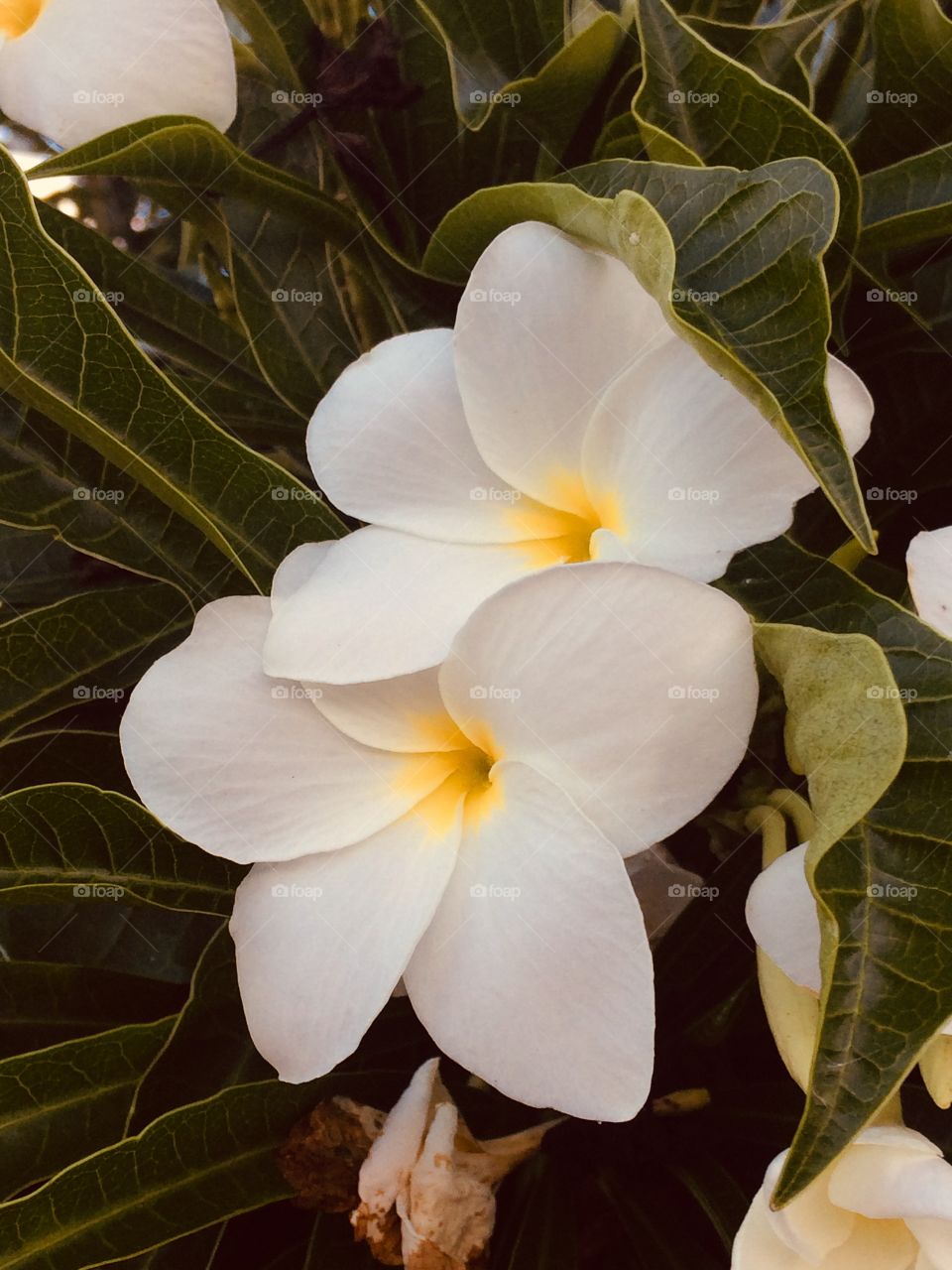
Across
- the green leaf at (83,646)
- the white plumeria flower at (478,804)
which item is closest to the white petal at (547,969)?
the white plumeria flower at (478,804)

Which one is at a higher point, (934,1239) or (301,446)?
(301,446)

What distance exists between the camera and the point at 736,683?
0.28m

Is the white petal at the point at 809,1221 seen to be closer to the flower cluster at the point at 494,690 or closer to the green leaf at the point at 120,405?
the flower cluster at the point at 494,690

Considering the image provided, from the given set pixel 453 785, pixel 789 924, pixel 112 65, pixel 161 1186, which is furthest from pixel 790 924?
pixel 112 65

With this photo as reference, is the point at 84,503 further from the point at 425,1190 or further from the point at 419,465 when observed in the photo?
the point at 425,1190

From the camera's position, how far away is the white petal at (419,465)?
13.9 inches

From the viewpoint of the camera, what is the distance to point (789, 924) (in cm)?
29

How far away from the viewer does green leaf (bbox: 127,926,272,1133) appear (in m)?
0.42

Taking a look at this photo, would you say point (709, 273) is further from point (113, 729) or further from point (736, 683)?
point (113, 729)

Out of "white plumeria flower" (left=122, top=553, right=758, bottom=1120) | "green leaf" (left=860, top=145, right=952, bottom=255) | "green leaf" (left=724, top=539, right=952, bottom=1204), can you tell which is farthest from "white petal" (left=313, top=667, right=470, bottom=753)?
"green leaf" (left=860, top=145, right=952, bottom=255)

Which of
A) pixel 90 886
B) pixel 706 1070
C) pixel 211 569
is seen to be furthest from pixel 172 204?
pixel 706 1070

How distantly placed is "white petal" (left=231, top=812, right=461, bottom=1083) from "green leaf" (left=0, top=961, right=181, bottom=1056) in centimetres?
20

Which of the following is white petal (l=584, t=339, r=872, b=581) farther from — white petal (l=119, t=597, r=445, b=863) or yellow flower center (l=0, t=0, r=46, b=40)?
yellow flower center (l=0, t=0, r=46, b=40)

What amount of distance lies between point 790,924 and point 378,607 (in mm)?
131
